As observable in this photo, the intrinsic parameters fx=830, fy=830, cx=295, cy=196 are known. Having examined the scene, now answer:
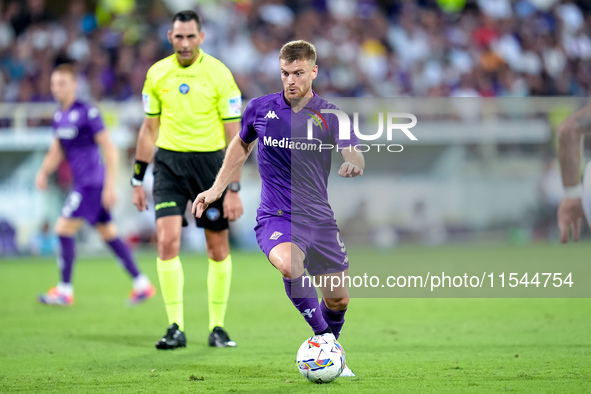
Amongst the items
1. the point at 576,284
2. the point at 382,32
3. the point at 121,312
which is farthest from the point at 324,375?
the point at 382,32

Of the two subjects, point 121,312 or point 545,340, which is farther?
point 121,312

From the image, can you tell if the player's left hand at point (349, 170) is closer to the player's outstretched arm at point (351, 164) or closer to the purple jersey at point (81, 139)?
the player's outstretched arm at point (351, 164)

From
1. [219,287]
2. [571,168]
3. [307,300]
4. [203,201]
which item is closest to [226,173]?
[203,201]

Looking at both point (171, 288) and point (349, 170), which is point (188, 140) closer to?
point (171, 288)

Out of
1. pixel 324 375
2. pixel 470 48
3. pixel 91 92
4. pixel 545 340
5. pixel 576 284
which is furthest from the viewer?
Answer: pixel 470 48

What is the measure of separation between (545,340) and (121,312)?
4.78 meters

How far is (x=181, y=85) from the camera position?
288 inches

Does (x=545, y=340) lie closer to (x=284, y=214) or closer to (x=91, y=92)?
(x=284, y=214)

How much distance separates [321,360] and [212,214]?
2.33 meters

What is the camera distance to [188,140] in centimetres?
732

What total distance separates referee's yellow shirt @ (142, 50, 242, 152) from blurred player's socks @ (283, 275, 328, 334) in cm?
232

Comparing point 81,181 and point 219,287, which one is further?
point 81,181

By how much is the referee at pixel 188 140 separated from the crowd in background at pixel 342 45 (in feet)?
33.5

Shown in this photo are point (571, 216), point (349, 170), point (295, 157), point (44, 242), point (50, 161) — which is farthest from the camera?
point (44, 242)
